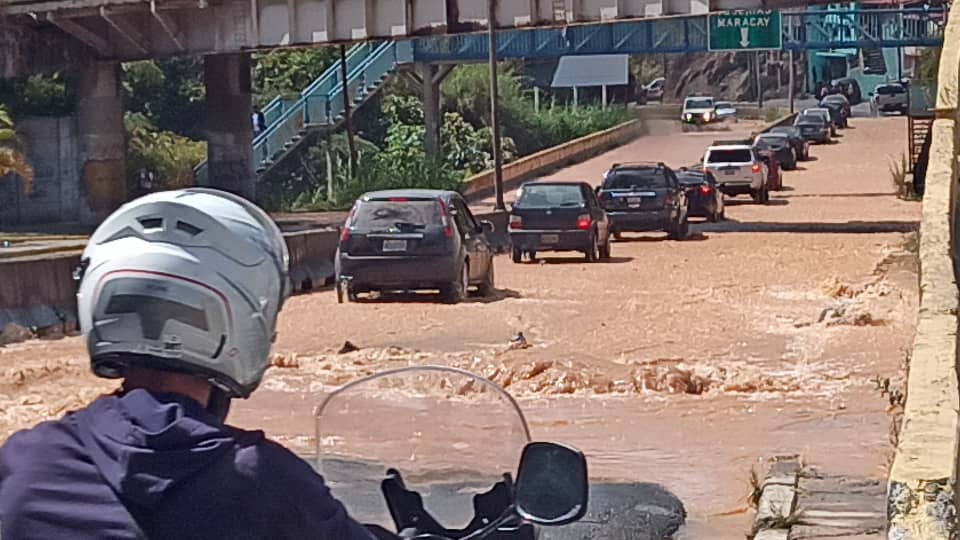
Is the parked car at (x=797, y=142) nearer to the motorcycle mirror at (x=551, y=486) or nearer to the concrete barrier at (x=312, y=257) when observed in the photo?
the concrete barrier at (x=312, y=257)

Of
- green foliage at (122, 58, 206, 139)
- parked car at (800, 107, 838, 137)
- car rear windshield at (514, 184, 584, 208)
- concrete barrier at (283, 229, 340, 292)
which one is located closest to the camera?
concrete barrier at (283, 229, 340, 292)

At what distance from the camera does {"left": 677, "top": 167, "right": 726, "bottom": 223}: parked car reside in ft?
140

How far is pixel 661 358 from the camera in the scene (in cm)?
2005

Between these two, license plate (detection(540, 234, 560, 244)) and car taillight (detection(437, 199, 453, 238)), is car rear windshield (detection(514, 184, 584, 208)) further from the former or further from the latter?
car taillight (detection(437, 199, 453, 238))

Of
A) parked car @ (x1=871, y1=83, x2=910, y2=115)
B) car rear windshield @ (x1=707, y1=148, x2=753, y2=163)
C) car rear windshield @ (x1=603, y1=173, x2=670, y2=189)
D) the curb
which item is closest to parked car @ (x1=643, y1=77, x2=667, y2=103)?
parked car @ (x1=871, y1=83, x2=910, y2=115)

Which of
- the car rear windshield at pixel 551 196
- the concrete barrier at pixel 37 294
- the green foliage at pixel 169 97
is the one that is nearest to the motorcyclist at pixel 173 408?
the concrete barrier at pixel 37 294

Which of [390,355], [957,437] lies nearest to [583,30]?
[390,355]

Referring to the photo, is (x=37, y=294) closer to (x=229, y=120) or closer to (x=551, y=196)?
(x=551, y=196)

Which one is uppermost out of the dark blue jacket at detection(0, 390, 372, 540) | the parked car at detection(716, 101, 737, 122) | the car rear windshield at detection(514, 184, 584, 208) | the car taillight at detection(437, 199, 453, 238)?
the dark blue jacket at detection(0, 390, 372, 540)

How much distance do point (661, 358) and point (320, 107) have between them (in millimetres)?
36295

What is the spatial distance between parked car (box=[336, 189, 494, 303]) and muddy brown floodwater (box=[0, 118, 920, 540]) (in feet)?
1.37

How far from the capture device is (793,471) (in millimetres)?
11305

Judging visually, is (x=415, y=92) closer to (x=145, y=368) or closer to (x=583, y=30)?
(x=583, y=30)

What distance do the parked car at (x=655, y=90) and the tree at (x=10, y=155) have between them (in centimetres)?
6474
